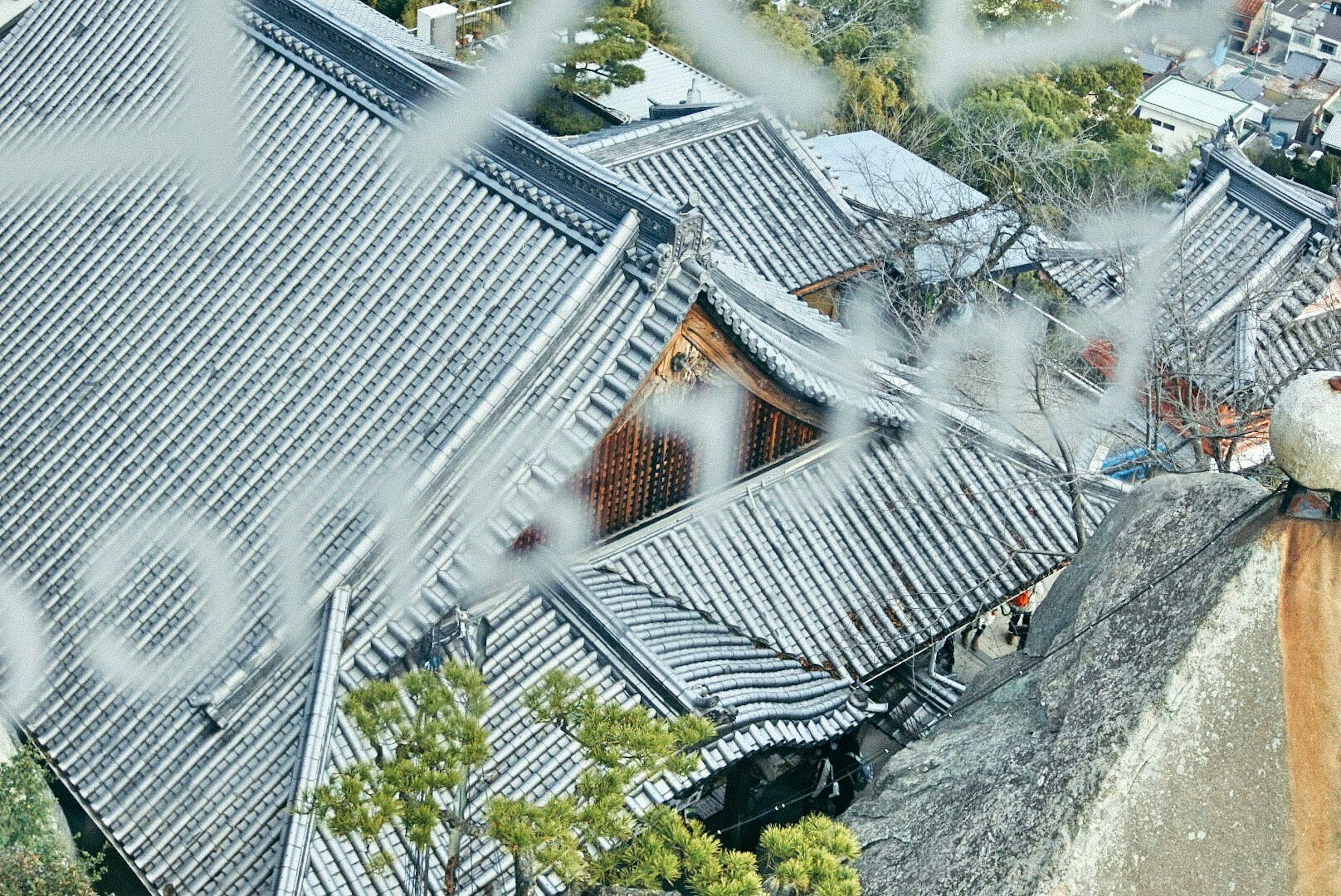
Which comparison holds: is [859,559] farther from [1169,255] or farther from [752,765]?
[1169,255]

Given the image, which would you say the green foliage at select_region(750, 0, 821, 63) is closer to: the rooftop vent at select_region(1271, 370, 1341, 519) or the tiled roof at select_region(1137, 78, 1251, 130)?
the tiled roof at select_region(1137, 78, 1251, 130)

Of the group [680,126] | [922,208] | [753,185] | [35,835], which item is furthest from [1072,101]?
[35,835]

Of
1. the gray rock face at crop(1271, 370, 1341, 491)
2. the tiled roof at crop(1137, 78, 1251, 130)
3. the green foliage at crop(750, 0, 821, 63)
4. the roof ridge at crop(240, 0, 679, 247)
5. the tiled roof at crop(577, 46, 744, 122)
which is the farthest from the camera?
the tiled roof at crop(1137, 78, 1251, 130)

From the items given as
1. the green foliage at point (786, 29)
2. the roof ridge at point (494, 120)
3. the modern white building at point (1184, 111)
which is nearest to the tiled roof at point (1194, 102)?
the modern white building at point (1184, 111)

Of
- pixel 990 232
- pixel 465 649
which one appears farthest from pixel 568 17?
pixel 465 649

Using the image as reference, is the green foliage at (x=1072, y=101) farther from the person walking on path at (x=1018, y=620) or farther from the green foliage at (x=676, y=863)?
the green foliage at (x=676, y=863)

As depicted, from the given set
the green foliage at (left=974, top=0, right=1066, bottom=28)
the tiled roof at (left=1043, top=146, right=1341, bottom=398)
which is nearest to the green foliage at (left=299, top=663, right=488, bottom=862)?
the tiled roof at (left=1043, top=146, right=1341, bottom=398)
